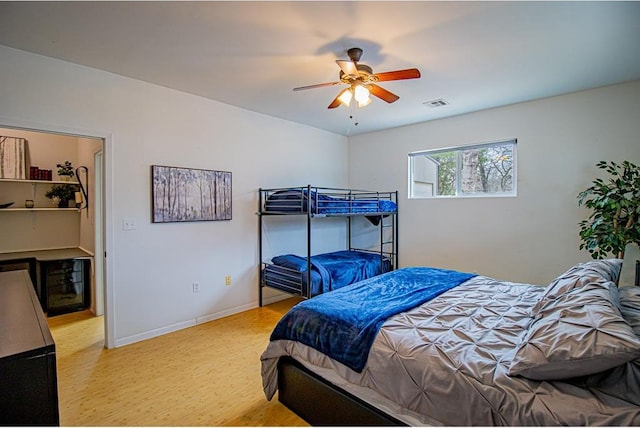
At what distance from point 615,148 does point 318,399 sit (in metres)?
3.67

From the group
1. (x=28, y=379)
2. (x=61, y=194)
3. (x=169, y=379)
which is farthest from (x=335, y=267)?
(x=61, y=194)

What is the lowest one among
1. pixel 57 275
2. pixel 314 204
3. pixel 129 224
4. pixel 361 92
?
pixel 57 275

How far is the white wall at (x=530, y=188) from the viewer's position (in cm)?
318

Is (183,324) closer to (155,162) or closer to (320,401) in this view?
(155,162)

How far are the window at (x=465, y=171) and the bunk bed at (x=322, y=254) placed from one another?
52 centimetres

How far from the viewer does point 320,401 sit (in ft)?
5.95

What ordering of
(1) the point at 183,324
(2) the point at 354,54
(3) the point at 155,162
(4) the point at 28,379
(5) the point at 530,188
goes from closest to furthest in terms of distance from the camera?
(4) the point at 28,379 < (2) the point at 354,54 < (3) the point at 155,162 < (1) the point at 183,324 < (5) the point at 530,188

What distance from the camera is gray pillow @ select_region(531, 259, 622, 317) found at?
5.54 feet

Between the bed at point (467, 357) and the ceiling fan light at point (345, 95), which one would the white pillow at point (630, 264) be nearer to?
the bed at point (467, 357)

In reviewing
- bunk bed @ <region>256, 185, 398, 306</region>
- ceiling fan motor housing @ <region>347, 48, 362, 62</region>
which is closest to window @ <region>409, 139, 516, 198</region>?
bunk bed @ <region>256, 185, 398, 306</region>

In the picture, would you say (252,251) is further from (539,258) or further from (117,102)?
(539,258)

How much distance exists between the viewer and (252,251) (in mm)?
4066

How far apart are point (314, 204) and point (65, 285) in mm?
3203

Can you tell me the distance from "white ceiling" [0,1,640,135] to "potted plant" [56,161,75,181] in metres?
2.20
